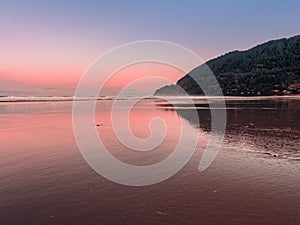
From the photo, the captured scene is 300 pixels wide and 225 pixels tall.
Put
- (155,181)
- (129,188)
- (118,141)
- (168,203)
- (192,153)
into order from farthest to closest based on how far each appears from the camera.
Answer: (118,141) < (192,153) < (155,181) < (129,188) < (168,203)

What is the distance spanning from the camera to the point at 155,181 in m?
7.88

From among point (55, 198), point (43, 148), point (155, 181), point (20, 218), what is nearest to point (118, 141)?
point (43, 148)

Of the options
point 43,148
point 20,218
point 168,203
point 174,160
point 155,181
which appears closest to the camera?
point 20,218

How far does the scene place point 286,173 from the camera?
816 centimetres

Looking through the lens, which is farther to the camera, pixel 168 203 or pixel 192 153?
pixel 192 153

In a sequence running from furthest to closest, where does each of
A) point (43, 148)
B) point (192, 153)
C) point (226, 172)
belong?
point (43, 148), point (192, 153), point (226, 172)

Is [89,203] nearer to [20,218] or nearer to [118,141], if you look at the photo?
[20,218]

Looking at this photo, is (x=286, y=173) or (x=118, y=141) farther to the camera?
(x=118, y=141)

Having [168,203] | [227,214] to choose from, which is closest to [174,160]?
[168,203]

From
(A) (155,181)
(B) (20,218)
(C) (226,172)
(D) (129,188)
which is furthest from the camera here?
(C) (226,172)

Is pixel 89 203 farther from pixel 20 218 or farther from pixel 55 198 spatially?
pixel 20 218

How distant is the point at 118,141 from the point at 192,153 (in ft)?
15.1

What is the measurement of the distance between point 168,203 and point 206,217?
1.02 metres

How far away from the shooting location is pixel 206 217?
551 cm
